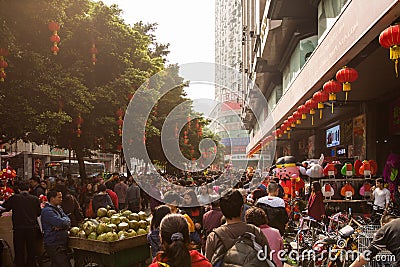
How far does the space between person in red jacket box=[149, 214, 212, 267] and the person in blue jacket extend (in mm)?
3670

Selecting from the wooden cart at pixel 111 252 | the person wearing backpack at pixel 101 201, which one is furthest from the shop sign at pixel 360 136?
the wooden cart at pixel 111 252

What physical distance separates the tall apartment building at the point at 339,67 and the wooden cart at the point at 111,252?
500 centimetres

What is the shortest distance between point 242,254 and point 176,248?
592 mm

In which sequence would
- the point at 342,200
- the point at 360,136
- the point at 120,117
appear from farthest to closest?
the point at 120,117 < the point at 360,136 < the point at 342,200

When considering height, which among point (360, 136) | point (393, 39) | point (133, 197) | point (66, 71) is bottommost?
point (133, 197)

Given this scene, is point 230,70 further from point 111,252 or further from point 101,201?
point 111,252

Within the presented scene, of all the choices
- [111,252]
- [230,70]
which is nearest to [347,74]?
[111,252]

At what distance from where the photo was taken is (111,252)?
666cm

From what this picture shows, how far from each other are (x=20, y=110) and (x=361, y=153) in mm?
11521

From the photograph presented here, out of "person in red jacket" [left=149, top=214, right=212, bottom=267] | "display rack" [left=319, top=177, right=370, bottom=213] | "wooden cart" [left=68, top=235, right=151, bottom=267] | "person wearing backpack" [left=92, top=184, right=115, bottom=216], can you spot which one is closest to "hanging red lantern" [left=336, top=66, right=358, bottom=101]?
"display rack" [left=319, top=177, right=370, bottom=213]

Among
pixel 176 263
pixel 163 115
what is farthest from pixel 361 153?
pixel 163 115

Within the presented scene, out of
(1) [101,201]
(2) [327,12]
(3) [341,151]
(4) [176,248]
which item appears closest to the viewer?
(4) [176,248]

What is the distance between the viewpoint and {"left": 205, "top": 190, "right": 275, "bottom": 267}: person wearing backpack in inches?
143

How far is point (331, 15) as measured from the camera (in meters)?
13.2
